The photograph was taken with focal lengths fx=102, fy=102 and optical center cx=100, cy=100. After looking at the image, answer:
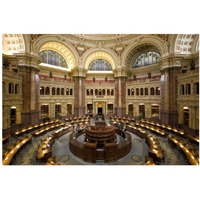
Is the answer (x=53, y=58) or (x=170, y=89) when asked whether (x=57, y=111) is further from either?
(x=170, y=89)

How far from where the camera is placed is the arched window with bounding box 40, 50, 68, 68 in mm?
20378

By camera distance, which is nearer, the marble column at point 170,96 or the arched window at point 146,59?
the marble column at point 170,96

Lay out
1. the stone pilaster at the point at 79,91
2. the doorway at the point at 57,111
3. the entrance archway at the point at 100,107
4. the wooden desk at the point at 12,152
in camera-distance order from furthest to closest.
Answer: the entrance archway at the point at 100,107 < the stone pilaster at the point at 79,91 < the doorway at the point at 57,111 < the wooden desk at the point at 12,152

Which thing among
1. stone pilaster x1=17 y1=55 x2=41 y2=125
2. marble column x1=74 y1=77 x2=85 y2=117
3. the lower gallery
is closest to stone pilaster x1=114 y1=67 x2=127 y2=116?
the lower gallery

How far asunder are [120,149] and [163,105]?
12.2m

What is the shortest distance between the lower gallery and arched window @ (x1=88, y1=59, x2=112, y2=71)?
251mm

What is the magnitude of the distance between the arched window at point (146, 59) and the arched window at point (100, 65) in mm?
6438

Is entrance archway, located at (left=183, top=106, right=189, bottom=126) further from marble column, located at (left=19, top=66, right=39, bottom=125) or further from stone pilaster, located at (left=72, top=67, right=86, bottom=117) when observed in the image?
marble column, located at (left=19, top=66, right=39, bottom=125)

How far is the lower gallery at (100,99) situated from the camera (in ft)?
27.3

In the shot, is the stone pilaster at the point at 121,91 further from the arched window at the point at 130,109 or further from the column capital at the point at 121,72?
the arched window at the point at 130,109

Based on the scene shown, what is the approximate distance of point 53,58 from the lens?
2164cm

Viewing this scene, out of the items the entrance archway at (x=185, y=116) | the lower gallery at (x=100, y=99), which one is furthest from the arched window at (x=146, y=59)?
A: the entrance archway at (x=185, y=116)

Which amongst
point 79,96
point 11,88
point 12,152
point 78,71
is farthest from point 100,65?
point 12,152

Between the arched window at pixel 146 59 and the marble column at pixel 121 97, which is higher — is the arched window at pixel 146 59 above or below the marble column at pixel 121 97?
above
